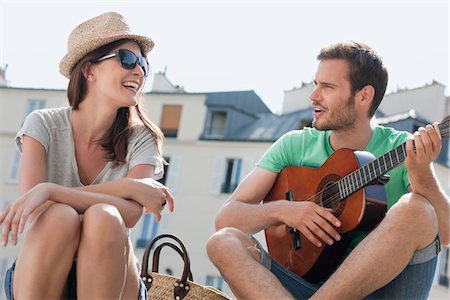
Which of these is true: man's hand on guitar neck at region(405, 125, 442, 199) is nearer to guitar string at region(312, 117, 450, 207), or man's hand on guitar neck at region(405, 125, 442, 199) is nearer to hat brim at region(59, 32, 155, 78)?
guitar string at region(312, 117, 450, 207)

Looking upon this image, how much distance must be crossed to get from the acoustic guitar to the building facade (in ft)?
75.8

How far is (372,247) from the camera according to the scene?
270 cm

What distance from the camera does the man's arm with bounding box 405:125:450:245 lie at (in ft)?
9.25

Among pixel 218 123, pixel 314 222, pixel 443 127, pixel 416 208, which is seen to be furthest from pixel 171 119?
pixel 416 208

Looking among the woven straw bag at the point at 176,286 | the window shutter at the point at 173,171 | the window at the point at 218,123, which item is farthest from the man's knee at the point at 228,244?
the window at the point at 218,123

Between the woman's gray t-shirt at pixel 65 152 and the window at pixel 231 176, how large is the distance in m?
24.9

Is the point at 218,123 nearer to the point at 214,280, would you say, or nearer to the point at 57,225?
the point at 214,280

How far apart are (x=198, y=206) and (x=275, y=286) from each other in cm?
2537

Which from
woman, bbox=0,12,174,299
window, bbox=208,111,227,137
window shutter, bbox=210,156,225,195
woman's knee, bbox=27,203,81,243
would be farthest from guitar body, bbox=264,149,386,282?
window, bbox=208,111,227,137

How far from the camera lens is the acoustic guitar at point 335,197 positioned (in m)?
3.07

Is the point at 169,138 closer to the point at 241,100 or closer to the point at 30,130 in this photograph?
the point at 241,100

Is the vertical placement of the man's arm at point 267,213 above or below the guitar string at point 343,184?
below

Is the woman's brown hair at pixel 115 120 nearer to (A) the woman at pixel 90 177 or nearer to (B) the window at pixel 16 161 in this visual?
(A) the woman at pixel 90 177

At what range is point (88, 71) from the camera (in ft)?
10.4
